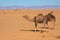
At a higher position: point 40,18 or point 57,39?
point 40,18

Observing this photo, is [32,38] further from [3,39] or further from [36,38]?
[3,39]

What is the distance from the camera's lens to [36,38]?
14.3 meters

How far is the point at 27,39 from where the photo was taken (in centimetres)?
1380

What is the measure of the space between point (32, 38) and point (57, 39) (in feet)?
5.01

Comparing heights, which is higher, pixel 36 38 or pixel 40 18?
pixel 40 18

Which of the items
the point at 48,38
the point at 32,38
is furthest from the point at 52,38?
the point at 32,38

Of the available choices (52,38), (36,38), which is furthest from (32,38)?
(52,38)

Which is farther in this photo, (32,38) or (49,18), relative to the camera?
(49,18)

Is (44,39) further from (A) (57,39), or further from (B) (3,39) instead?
(B) (3,39)

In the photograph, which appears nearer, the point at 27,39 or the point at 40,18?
the point at 27,39

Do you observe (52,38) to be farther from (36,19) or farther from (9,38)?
(36,19)

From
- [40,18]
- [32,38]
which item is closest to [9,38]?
[32,38]

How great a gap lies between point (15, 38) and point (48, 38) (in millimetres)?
1967

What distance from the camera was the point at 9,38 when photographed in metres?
14.3
